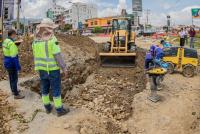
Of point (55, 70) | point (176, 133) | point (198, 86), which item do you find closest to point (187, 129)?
point (176, 133)

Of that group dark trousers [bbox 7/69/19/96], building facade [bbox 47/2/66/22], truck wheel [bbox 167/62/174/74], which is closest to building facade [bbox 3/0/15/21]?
building facade [bbox 47/2/66/22]

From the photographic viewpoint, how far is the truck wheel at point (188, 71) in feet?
53.5

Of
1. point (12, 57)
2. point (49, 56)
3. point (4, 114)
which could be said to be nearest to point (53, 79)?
point (49, 56)

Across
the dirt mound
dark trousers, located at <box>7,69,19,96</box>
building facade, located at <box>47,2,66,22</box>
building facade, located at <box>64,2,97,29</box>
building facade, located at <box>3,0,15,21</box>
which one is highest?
building facade, located at <box>64,2,97,29</box>

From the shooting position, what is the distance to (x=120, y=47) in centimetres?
1936

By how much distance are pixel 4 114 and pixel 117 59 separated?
9.56m

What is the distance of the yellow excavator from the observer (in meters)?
17.6

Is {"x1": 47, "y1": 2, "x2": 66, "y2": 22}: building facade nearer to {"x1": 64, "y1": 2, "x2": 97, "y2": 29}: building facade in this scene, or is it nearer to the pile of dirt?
{"x1": 64, "y1": 2, "x2": 97, "y2": 29}: building facade

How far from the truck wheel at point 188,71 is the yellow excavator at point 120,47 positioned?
8.06 ft

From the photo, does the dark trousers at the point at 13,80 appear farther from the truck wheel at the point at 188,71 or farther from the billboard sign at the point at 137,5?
the billboard sign at the point at 137,5

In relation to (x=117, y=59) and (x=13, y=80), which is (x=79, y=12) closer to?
(x=117, y=59)

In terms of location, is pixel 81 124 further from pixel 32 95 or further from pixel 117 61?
pixel 117 61

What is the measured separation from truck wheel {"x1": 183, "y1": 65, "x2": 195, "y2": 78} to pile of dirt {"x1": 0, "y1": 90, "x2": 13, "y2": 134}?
29.3 feet

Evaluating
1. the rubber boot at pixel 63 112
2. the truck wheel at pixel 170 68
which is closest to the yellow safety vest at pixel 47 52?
the rubber boot at pixel 63 112
